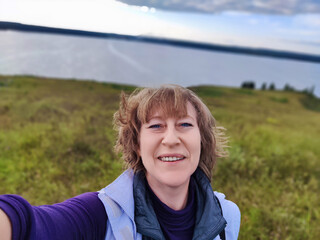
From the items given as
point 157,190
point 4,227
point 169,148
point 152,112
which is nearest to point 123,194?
point 157,190

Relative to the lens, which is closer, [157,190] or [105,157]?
[157,190]

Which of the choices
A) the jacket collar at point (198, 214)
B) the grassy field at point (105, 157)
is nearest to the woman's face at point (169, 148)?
the jacket collar at point (198, 214)

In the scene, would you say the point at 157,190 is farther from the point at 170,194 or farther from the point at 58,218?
the point at 58,218

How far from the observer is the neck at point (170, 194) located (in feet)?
7.01

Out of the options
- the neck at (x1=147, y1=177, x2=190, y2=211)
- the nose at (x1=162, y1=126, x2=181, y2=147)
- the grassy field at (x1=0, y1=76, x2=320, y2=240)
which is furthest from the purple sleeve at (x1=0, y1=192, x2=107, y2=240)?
the grassy field at (x1=0, y1=76, x2=320, y2=240)

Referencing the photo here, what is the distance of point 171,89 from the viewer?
2.20 m

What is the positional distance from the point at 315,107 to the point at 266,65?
391 cm

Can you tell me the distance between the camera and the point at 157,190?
7.08 ft

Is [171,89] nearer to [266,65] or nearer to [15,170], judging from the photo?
[15,170]

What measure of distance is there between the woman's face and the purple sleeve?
0.47 metres

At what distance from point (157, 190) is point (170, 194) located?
0.35 ft

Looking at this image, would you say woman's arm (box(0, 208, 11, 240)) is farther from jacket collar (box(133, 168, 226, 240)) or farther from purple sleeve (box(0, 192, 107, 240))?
jacket collar (box(133, 168, 226, 240))

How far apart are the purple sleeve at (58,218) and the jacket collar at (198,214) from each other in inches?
10.3

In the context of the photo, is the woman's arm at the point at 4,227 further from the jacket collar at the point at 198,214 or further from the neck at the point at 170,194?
the neck at the point at 170,194
